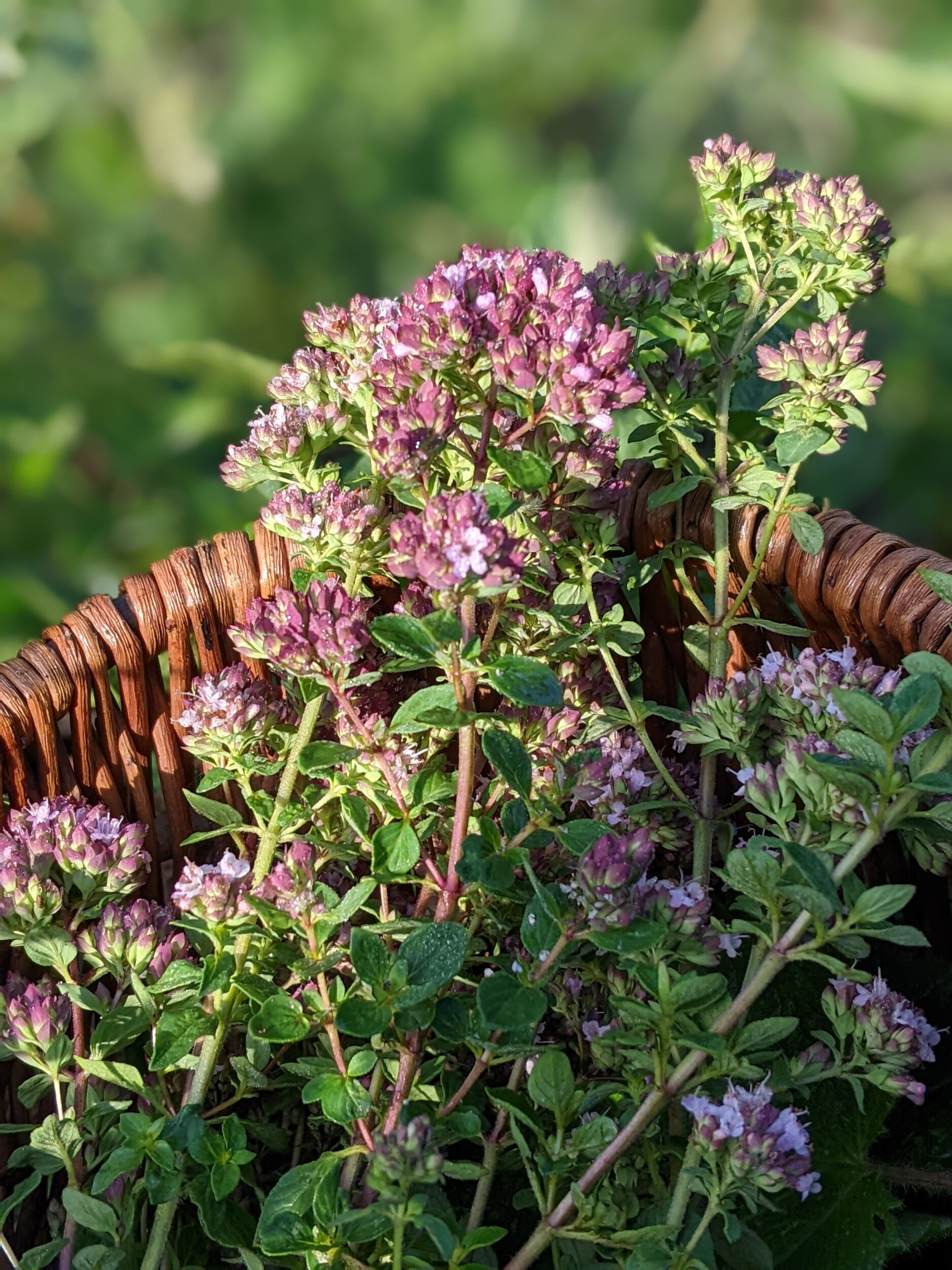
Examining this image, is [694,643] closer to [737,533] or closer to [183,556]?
[737,533]

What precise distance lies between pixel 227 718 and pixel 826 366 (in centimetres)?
41

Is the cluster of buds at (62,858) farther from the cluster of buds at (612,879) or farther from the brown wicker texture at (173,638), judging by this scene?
the cluster of buds at (612,879)

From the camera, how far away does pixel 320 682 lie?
0.68m

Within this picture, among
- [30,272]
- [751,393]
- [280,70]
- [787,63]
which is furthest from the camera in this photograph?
[787,63]

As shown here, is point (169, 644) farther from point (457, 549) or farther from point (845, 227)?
point (845, 227)

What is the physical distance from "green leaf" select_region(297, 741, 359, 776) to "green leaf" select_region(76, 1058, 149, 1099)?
8.1 inches

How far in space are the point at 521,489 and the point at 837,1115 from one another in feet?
1.64

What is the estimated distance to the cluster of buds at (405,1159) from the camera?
0.56 m

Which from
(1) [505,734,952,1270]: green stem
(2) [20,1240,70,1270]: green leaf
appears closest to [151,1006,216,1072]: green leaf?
(2) [20,1240,70,1270]: green leaf

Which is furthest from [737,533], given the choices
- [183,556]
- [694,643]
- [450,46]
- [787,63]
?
[787,63]

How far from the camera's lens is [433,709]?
623mm

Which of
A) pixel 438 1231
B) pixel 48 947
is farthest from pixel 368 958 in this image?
pixel 48 947

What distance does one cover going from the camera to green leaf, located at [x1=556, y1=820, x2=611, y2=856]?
609mm

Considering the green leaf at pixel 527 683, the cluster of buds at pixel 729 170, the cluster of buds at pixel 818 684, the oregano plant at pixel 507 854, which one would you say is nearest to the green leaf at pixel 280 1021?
the oregano plant at pixel 507 854
